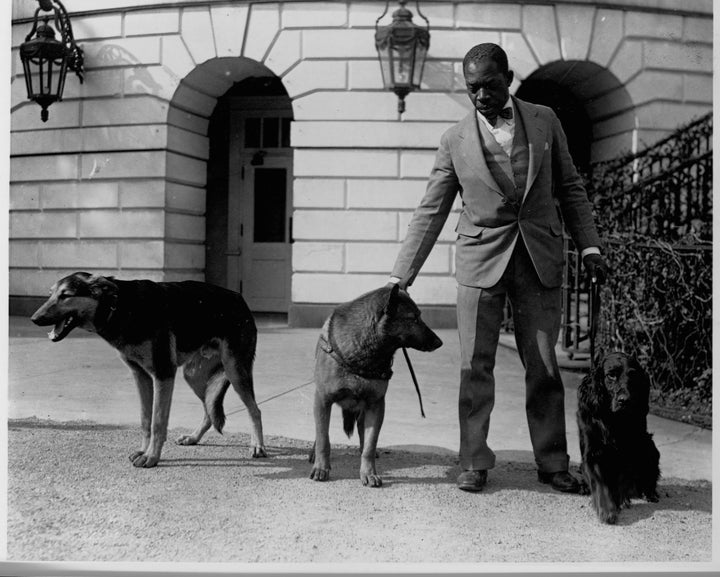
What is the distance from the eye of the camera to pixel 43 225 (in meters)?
3.38

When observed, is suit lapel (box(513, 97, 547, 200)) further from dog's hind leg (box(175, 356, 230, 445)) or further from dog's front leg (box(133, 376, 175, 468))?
dog's front leg (box(133, 376, 175, 468))

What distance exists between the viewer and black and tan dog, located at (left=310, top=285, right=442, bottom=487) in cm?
303

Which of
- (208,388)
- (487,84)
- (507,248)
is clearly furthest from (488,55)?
(208,388)

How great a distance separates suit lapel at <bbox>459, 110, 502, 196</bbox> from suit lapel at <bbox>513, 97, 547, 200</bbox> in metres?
0.16

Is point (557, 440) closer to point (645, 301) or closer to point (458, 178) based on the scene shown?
point (458, 178)

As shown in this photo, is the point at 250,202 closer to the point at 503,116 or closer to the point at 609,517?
the point at 503,116

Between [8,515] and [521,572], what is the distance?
2.14 m

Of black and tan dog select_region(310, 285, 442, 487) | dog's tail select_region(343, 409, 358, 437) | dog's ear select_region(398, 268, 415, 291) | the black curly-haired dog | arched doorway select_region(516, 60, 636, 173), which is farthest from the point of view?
arched doorway select_region(516, 60, 636, 173)

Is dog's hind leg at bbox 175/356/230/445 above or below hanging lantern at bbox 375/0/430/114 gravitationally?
below

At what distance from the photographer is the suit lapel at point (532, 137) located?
3047 millimetres

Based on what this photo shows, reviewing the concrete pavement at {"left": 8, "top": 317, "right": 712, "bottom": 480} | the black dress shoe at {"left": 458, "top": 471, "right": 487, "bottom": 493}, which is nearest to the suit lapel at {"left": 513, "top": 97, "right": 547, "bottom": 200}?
the concrete pavement at {"left": 8, "top": 317, "right": 712, "bottom": 480}

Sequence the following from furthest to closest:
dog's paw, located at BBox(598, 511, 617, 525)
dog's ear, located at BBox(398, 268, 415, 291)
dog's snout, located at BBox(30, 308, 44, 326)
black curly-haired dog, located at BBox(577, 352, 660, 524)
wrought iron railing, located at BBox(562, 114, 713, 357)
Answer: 1. wrought iron railing, located at BBox(562, 114, 713, 357)
2. dog's ear, located at BBox(398, 268, 415, 291)
3. dog's snout, located at BBox(30, 308, 44, 326)
4. dog's paw, located at BBox(598, 511, 617, 525)
5. black curly-haired dog, located at BBox(577, 352, 660, 524)

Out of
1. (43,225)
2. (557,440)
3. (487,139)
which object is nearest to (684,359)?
(557,440)

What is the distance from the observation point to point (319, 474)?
3229mm
